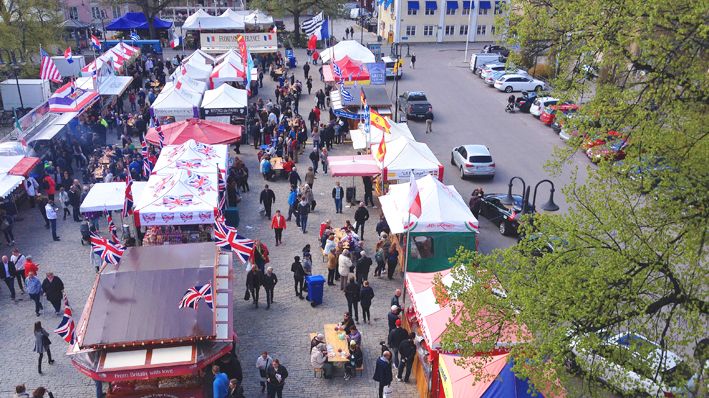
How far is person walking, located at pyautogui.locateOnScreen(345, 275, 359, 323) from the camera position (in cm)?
1592

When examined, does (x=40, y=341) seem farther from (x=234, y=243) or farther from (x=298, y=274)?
(x=298, y=274)

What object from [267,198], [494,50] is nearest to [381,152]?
[267,198]

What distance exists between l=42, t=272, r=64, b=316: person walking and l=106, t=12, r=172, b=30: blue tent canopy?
3897 centimetres

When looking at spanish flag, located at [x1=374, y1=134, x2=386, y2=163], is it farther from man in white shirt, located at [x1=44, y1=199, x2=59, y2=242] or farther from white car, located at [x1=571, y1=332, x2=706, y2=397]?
white car, located at [x1=571, y1=332, x2=706, y2=397]

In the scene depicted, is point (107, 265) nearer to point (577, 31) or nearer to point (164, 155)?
point (164, 155)

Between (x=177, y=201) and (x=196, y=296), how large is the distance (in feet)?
18.7

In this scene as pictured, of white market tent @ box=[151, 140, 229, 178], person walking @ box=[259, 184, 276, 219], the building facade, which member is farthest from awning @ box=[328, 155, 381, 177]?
the building facade

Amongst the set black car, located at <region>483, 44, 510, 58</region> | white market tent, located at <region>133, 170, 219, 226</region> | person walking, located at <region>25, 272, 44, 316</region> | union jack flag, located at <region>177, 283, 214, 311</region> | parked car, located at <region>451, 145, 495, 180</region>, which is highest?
union jack flag, located at <region>177, 283, 214, 311</region>

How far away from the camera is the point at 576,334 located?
31.6 feet

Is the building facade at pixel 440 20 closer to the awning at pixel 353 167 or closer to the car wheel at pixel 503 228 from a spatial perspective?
the awning at pixel 353 167

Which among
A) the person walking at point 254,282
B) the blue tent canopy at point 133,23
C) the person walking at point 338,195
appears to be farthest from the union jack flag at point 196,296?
the blue tent canopy at point 133,23

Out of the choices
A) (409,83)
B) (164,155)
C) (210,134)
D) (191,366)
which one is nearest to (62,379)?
(191,366)

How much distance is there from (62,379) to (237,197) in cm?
1024

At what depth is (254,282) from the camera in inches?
656
